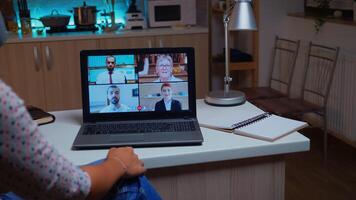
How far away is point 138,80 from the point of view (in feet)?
5.84

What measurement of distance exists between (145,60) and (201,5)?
265 centimetres

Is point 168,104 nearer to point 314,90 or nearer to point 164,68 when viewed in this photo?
point 164,68

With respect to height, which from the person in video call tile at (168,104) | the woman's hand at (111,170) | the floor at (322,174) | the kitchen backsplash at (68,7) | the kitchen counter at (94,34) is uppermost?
the kitchen backsplash at (68,7)

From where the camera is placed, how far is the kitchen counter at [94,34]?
12.4ft

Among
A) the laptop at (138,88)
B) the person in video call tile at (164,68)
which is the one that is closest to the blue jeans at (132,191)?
the laptop at (138,88)

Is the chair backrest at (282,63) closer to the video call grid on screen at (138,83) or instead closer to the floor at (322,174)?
the floor at (322,174)

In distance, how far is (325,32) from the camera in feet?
11.6

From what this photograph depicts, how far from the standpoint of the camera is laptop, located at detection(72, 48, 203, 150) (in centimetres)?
177

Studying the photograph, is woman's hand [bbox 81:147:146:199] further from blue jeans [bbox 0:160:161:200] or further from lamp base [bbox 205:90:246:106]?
lamp base [bbox 205:90:246:106]

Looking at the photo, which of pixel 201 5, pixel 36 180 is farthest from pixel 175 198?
pixel 201 5

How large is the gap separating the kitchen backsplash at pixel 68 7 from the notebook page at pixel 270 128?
2.86 m

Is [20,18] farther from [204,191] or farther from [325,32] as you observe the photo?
[204,191]

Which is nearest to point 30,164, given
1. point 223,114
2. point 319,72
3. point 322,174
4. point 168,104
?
point 168,104

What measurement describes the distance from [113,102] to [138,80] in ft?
0.41
